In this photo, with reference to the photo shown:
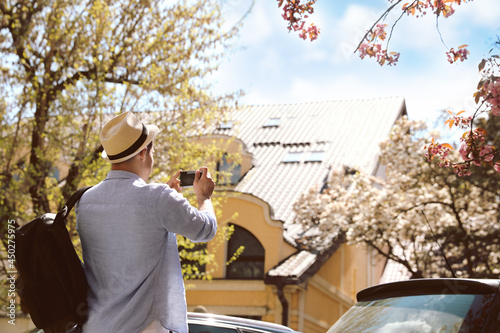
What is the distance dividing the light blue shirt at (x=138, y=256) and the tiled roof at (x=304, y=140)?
14.1m

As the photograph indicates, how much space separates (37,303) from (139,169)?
25.6 inches

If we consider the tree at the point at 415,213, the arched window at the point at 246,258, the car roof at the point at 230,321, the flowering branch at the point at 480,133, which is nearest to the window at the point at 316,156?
the tree at the point at 415,213

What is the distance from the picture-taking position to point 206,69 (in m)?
12.1

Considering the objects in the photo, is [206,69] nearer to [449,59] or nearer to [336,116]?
[449,59]

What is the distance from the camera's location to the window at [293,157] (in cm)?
2059

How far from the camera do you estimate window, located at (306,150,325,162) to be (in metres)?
20.3

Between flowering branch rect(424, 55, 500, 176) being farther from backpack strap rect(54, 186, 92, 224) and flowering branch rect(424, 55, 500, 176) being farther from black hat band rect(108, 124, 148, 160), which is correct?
backpack strap rect(54, 186, 92, 224)

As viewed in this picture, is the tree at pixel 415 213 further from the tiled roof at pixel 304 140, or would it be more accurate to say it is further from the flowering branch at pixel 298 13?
the flowering branch at pixel 298 13

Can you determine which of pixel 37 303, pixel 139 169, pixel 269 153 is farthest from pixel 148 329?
pixel 269 153

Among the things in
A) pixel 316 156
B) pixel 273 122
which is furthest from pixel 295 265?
pixel 273 122

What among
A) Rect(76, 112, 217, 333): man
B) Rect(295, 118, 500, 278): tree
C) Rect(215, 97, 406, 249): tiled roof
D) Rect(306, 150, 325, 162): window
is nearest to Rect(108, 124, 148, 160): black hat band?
Rect(76, 112, 217, 333): man

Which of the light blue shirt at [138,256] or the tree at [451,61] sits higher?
the tree at [451,61]

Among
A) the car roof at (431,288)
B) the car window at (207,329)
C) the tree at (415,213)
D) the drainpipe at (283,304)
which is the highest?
the tree at (415,213)

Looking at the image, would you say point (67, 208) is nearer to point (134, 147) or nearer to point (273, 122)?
point (134, 147)
